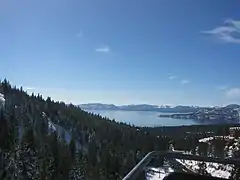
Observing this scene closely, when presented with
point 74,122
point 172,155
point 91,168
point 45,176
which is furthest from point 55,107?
point 172,155

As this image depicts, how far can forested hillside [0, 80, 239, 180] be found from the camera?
6206cm

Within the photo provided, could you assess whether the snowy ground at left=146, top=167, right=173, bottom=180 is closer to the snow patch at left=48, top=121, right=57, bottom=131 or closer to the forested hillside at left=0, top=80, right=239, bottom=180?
the forested hillside at left=0, top=80, right=239, bottom=180

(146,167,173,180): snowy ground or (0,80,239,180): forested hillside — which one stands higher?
(146,167,173,180): snowy ground

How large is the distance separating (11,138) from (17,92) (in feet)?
222

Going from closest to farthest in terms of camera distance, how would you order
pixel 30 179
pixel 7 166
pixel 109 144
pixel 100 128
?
pixel 30 179, pixel 7 166, pixel 109 144, pixel 100 128

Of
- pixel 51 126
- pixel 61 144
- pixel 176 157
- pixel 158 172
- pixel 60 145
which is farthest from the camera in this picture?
pixel 51 126

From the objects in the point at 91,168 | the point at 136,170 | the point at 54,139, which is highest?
the point at 136,170

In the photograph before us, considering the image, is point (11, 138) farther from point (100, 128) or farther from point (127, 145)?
point (100, 128)

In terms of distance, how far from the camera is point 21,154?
61812mm

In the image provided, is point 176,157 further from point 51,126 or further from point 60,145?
point 51,126

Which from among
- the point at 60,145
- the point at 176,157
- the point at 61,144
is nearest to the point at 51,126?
the point at 61,144

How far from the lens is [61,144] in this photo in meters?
80.1

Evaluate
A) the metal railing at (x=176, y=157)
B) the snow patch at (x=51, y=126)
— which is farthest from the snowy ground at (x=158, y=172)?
the snow patch at (x=51, y=126)

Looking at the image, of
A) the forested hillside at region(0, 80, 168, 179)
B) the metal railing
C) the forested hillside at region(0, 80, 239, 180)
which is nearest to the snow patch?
the forested hillside at region(0, 80, 239, 180)
